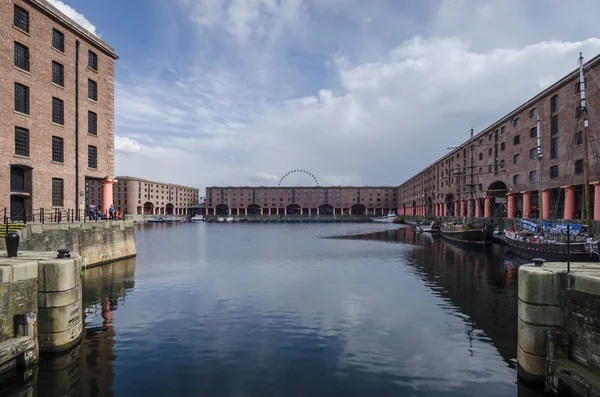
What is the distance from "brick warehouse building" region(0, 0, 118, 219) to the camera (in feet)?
83.5

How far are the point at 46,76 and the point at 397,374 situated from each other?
109ft

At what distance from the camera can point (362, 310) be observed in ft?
55.3

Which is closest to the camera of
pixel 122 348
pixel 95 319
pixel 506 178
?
pixel 122 348

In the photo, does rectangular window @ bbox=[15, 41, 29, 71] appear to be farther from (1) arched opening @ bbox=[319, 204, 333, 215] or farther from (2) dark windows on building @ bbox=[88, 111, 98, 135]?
(1) arched opening @ bbox=[319, 204, 333, 215]

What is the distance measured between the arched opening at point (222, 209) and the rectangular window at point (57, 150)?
158103 mm

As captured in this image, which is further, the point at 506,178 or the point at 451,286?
the point at 506,178

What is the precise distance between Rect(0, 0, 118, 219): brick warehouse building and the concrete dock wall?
2841 mm

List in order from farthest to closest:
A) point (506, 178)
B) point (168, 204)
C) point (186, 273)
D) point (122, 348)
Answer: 1. point (168, 204)
2. point (506, 178)
3. point (186, 273)
4. point (122, 348)

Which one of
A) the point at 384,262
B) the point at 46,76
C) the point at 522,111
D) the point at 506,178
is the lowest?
the point at 384,262

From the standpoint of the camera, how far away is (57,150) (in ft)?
96.0

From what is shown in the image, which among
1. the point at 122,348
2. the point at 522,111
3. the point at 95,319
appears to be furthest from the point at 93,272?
the point at 522,111

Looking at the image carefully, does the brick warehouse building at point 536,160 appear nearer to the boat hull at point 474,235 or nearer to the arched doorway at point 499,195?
the arched doorway at point 499,195

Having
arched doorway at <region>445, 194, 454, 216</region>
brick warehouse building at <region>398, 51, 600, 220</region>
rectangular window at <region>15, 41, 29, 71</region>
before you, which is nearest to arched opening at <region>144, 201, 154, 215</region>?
arched doorway at <region>445, 194, 454, 216</region>

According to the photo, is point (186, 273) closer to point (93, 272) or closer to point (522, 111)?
point (93, 272)
